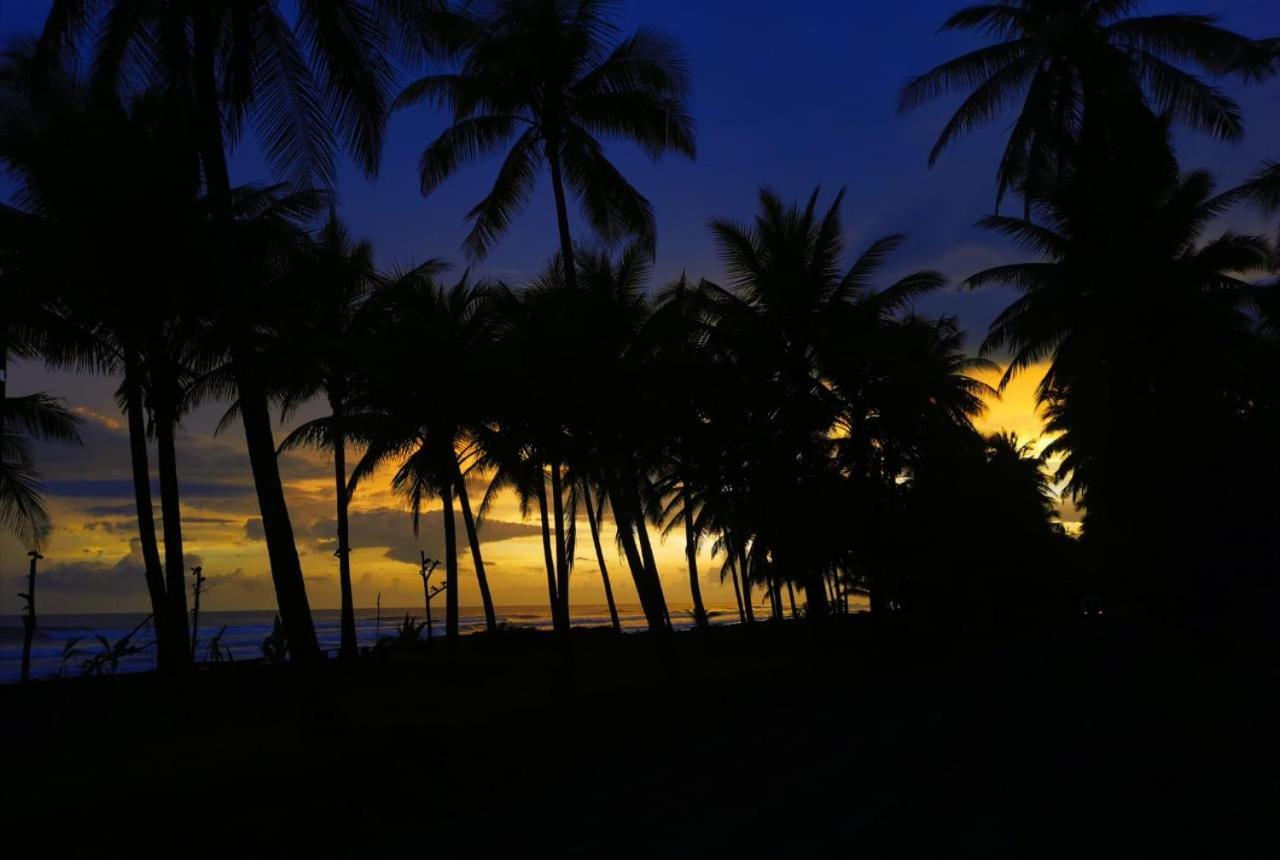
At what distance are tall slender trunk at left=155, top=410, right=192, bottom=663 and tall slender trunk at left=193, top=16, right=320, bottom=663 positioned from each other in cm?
382

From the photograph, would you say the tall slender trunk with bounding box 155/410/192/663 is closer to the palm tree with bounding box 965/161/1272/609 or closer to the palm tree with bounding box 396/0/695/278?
the palm tree with bounding box 396/0/695/278

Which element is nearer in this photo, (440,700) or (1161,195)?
(440,700)

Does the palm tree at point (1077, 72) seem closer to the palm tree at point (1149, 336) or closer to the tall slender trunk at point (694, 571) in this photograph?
the palm tree at point (1149, 336)

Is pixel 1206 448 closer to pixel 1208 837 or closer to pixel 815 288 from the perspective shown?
pixel 815 288

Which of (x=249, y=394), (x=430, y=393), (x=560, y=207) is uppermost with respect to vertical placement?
(x=560, y=207)

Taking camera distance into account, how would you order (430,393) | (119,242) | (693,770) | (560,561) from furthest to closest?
1. (430,393)
2. (560,561)
3. (119,242)
4. (693,770)

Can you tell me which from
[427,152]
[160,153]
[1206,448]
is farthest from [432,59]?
[1206,448]

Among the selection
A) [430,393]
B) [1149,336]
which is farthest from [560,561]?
[1149,336]

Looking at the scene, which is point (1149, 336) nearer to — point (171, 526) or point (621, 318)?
point (621, 318)

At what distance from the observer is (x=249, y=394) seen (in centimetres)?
1083

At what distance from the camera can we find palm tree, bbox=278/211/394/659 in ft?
53.3

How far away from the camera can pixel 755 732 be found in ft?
37.6

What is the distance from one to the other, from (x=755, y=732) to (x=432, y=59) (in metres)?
9.37

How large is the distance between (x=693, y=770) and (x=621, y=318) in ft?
33.5
